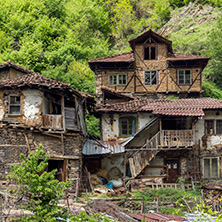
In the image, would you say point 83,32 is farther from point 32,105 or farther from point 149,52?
point 32,105

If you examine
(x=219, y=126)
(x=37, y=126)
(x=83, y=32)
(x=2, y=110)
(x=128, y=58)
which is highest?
(x=83, y=32)

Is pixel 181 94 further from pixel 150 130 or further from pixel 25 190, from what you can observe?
pixel 25 190

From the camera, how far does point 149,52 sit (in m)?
34.9

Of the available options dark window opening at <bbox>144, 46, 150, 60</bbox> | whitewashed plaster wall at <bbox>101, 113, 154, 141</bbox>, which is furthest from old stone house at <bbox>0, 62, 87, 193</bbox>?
dark window opening at <bbox>144, 46, 150, 60</bbox>

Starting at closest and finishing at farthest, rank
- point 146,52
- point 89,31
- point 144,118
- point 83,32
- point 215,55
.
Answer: point 144,118 → point 146,52 → point 215,55 → point 83,32 → point 89,31

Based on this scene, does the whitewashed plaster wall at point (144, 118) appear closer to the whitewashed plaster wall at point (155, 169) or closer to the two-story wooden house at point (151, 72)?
the whitewashed plaster wall at point (155, 169)

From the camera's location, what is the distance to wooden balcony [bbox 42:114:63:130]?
23344 mm

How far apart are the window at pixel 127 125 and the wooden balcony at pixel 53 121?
6.04 metres

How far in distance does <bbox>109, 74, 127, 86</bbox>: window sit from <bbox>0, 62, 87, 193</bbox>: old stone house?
33.1 ft

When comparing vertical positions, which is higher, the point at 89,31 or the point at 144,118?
the point at 89,31

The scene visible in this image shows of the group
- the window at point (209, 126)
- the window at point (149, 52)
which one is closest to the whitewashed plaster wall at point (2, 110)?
the window at point (209, 126)

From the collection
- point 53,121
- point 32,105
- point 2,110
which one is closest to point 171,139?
point 53,121

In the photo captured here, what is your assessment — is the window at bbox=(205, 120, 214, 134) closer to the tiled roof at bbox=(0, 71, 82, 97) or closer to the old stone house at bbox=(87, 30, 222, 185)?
the old stone house at bbox=(87, 30, 222, 185)

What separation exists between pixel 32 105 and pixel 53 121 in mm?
1529
